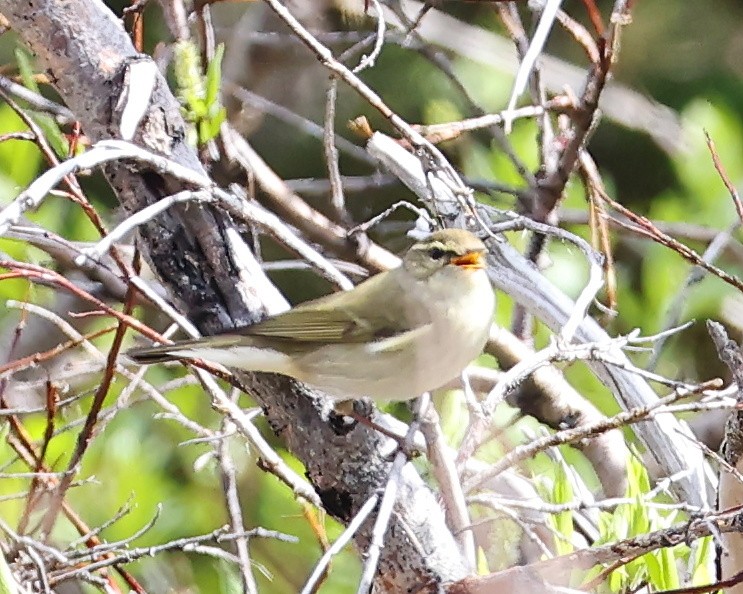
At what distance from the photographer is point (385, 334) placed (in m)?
1.79

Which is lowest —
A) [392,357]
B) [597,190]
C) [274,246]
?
[392,357]

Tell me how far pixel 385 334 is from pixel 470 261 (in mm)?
175

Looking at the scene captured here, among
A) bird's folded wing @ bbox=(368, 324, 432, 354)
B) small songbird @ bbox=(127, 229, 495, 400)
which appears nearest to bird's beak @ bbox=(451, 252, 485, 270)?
small songbird @ bbox=(127, 229, 495, 400)

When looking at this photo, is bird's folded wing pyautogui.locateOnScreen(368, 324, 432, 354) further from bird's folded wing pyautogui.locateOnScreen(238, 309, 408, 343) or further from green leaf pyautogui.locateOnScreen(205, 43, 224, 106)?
green leaf pyautogui.locateOnScreen(205, 43, 224, 106)

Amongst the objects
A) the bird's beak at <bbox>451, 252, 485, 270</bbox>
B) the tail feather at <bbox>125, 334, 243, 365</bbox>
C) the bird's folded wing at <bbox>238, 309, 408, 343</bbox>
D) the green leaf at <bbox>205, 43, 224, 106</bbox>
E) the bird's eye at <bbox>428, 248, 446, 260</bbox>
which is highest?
the green leaf at <bbox>205, 43, 224, 106</bbox>

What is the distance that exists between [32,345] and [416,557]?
182cm

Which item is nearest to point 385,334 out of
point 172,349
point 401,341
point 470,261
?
point 401,341

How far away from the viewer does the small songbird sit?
1.51 m

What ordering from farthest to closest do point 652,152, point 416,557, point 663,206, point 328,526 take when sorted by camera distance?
1. point 652,152
2. point 663,206
3. point 328,526
4. point 416,557

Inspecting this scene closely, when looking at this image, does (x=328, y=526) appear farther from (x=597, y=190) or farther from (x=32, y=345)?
(x=32, y=345)

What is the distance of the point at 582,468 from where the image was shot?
2.33 metres

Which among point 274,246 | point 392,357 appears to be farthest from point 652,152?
point 392,357

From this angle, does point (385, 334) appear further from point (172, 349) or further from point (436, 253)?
point (172, 349)

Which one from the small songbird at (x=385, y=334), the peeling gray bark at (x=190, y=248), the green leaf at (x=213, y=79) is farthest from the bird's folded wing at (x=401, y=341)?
the green leaf at (x=213, y=79)
